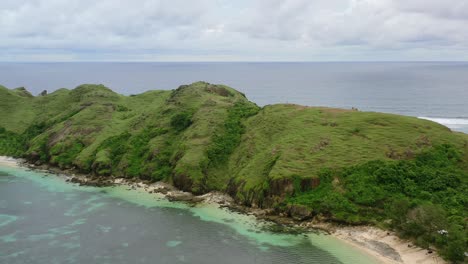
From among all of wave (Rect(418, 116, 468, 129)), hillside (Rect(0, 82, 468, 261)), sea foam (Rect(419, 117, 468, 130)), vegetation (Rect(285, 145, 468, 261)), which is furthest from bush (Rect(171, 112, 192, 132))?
wave (Rect(418, 116, 468, 129))

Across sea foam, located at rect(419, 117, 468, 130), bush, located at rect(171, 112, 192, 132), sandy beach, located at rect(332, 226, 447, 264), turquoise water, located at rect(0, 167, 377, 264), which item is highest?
bush, located at rect(171, 112, 192, 132)

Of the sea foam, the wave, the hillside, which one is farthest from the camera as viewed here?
the wave

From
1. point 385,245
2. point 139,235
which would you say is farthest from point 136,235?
point 385,245

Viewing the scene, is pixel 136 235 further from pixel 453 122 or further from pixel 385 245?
pixel 453 122

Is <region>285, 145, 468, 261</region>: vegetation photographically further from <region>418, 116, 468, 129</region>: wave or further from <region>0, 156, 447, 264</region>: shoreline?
<region>418, 116, 468, 129</region>: wave

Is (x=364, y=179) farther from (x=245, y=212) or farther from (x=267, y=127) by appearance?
(x=267, y=127)

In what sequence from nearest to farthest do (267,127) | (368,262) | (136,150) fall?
(368,262) → (267,127) → (136,150)

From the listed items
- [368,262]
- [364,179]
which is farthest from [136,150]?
[368,262]
